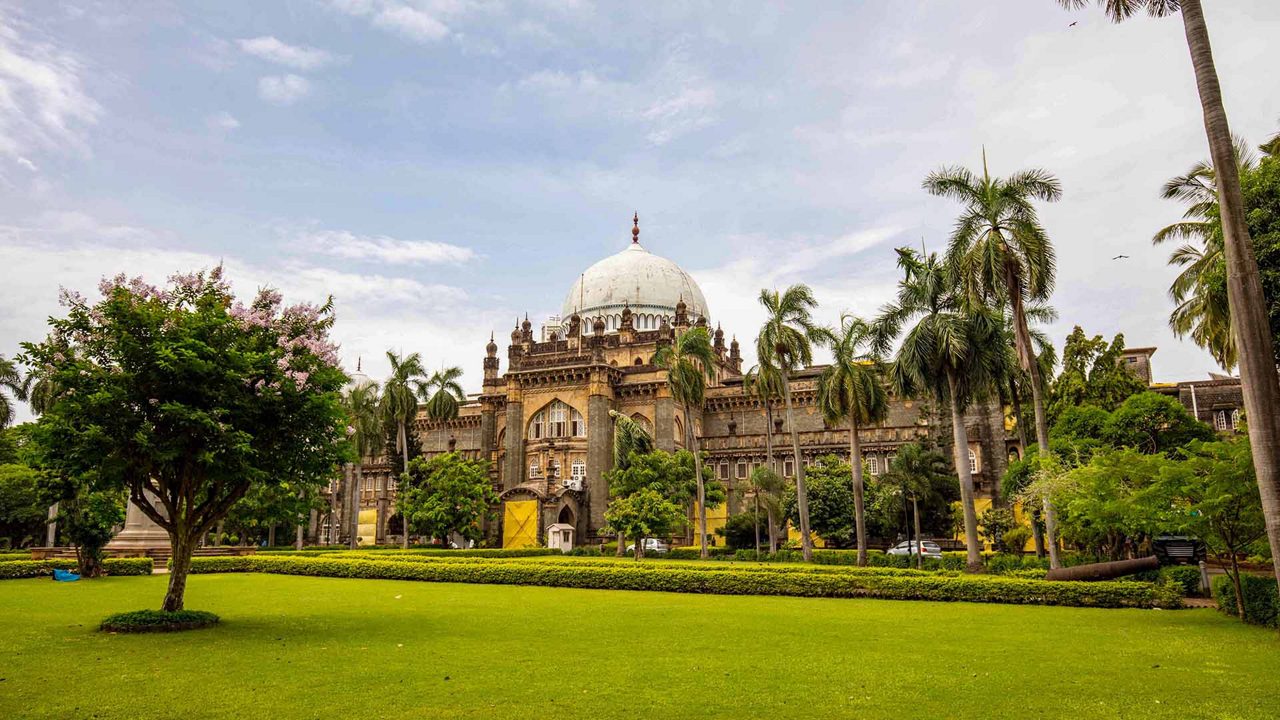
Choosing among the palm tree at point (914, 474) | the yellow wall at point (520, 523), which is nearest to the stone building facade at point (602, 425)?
the yellow wall at point (520, 523)

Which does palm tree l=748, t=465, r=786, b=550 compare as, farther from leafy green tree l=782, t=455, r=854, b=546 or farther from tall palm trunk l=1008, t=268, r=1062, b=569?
tall palm trunk l=1008, t=268, r=1062, b=569

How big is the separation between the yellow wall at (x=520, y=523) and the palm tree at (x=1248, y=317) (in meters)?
45.5

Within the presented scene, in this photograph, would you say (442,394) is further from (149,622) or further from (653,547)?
(149,622)

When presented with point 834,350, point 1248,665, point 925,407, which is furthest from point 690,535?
point 1248,665

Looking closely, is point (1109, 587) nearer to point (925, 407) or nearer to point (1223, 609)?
→ point (1223, 609)

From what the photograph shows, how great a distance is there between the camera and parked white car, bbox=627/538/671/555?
4769 cm

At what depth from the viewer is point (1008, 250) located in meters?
25.8

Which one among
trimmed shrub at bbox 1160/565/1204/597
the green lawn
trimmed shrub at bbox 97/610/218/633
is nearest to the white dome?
trimmed shrub at bbox 1160/565/1204/597

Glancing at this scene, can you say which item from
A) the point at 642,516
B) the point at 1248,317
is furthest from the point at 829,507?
the point at 1248,317

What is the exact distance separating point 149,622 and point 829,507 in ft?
123

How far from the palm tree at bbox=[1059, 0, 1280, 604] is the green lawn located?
8.49ft

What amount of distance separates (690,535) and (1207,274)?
38.9m

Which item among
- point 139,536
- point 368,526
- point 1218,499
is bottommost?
point 139,536

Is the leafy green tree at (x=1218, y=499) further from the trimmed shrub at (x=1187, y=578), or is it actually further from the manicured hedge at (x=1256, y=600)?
the trimmed shrub at (x=1187, y=578)
